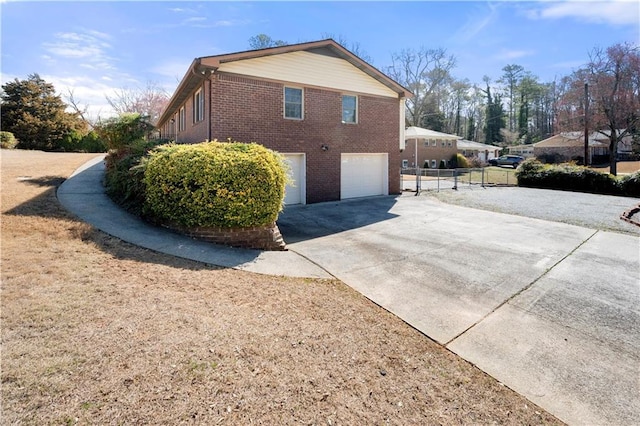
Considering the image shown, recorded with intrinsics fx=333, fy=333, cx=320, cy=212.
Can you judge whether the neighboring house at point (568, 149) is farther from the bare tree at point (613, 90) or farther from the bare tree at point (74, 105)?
the bare tree at point (74, 105)

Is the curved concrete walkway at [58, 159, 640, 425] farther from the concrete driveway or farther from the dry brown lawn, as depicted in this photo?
the dry brown lawn

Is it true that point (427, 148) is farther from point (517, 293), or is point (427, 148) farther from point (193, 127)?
point (517, 293)

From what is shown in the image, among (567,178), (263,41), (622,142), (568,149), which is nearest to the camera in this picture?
(567,178)

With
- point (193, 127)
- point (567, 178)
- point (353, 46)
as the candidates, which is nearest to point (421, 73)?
point (353, 46)

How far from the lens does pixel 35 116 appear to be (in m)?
28.9

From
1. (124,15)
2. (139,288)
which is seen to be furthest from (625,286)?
(124,15)

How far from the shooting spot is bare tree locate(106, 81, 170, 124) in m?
38.5

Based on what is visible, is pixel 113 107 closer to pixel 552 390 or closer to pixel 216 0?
pixel 216 0

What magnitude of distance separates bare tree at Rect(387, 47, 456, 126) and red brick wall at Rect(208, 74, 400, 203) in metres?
33.2

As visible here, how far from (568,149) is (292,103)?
4043 cm

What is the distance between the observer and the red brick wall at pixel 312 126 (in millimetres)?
10672

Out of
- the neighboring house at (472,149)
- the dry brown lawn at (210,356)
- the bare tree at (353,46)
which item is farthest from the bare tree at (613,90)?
the dry brown lawn at (210,356)

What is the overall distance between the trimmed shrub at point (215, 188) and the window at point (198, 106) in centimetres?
542

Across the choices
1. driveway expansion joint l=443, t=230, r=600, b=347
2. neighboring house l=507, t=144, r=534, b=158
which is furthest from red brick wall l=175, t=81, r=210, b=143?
neighboring house l=507, t=144, r=534, b=158
